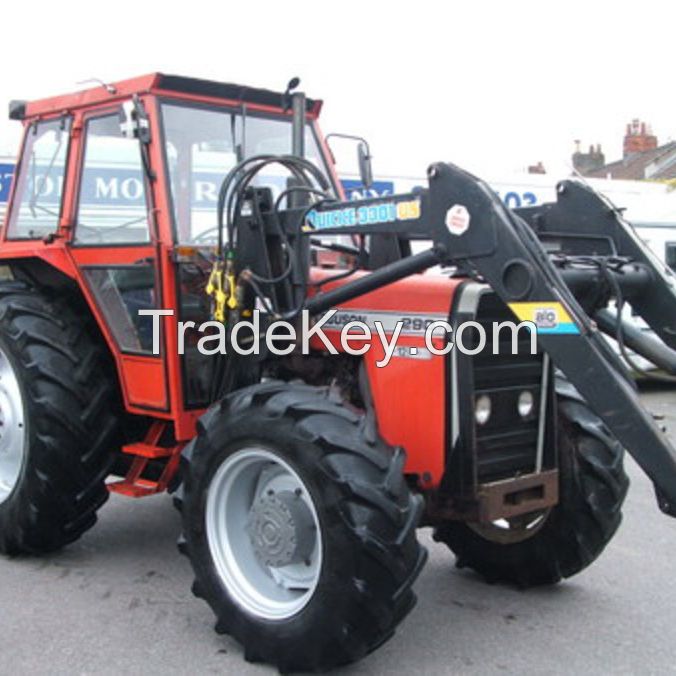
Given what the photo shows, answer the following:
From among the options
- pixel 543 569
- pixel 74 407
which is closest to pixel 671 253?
pixel 543 569

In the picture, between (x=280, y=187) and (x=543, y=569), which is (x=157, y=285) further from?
(x=543, y=569)

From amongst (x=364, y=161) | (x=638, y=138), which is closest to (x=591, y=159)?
(x=638, y=138)

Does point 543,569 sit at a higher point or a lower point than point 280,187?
lower

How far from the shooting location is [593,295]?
4.00 m

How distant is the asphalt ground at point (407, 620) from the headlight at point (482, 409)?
0.97 m

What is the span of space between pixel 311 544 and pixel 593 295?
5.22ft

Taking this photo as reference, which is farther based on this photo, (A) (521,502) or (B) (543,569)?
(B) (543,569)

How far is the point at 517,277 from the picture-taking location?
11.3 ft

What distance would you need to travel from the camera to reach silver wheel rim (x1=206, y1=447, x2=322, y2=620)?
3771 millimetres

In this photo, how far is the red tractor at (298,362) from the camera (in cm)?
350

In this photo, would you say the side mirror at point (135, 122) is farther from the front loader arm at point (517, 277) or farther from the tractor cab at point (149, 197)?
the front loader arm at point (517, 277)

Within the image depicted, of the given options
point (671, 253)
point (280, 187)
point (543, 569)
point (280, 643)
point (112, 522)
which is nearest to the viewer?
point (280, 643)

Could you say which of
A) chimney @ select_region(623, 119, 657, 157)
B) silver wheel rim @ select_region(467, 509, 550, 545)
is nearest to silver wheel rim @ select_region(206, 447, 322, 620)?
silver wheel rim @ select_region(467, 509, 550, 545)

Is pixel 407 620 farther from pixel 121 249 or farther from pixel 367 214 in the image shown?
pixel 121 249
